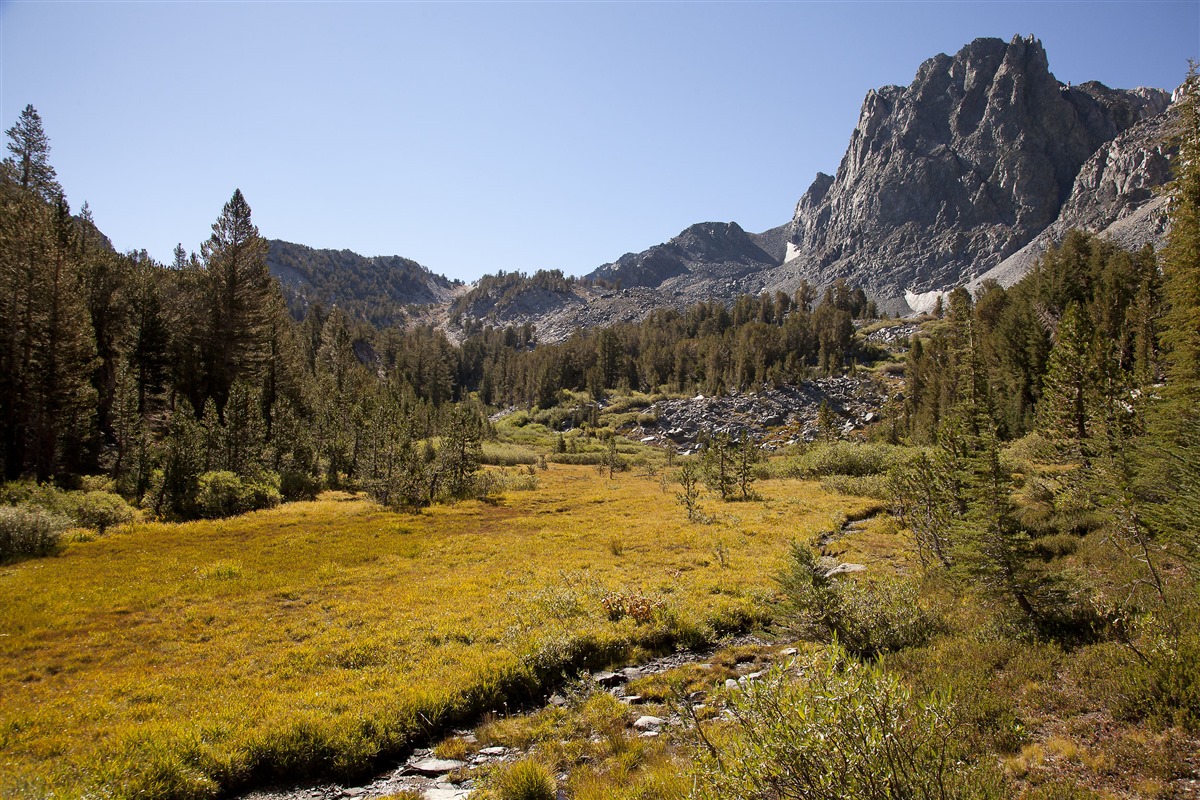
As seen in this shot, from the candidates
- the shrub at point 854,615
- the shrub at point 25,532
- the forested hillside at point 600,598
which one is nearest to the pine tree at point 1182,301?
the forested hillside at point 600,598

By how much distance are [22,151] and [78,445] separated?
133ft

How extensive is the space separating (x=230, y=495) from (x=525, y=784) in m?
38.2

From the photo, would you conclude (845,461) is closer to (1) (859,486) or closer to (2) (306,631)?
(1) (859,486)

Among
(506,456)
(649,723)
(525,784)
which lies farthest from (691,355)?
(525,784)

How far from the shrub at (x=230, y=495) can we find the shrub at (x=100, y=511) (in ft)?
12.9

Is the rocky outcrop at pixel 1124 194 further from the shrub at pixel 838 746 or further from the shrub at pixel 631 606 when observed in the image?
the shrub at pixel 838 746

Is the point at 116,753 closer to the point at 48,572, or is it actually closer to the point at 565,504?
the point at 48,572

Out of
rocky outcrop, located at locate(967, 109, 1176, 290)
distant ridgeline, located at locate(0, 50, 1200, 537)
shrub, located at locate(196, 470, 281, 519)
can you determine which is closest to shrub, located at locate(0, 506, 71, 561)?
distant ridgeline, located at locate(0, 50, 1200, 537)

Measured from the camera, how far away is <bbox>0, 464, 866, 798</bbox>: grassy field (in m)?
9.02

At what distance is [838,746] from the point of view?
13.4 ft

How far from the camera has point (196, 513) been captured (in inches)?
1332

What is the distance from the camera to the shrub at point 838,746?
13.1ft

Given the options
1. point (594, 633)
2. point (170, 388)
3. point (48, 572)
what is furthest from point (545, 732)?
point (170, 388)

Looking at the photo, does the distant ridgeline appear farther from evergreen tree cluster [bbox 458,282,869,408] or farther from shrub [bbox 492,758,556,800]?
evergreen tree cluster [bbox 458,282,869,408]
